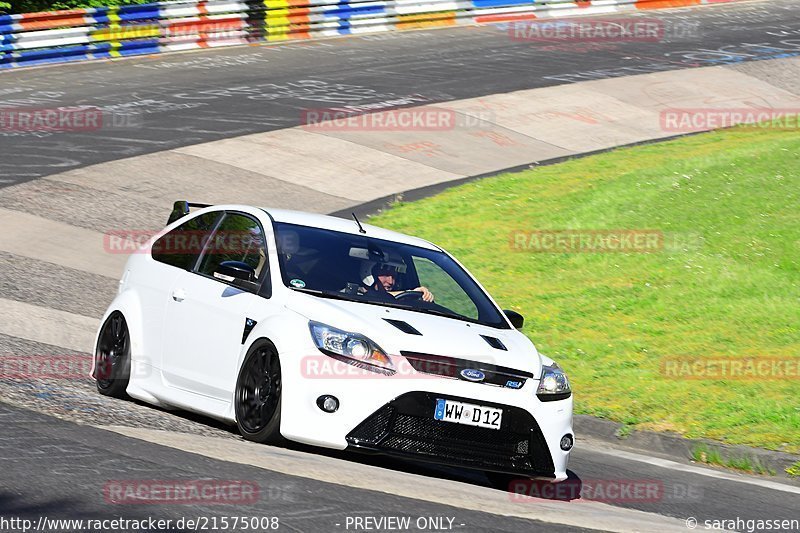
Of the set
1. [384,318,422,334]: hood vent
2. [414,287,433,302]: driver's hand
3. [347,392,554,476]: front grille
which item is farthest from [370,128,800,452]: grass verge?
[384,318,422,334]: hood vent

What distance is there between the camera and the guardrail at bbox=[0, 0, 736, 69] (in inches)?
1047

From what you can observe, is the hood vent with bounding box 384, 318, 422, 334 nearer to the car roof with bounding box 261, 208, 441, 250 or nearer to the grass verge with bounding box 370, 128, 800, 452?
the car roof with bounding box 261, 208, 441, 250

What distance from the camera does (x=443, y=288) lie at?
8.73 meters

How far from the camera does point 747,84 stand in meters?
28.2

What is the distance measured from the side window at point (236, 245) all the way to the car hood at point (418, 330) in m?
0.76

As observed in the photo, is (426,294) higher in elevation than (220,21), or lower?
lower

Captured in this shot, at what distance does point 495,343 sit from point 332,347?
1145 mm

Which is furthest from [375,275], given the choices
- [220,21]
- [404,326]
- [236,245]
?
[220,21]

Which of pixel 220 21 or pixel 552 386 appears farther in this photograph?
pixel 220 21

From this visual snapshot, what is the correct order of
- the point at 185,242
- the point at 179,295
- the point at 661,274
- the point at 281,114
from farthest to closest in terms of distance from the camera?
the point at 281,114
the point at 661,274
the point at 185,242
the point at 179,295

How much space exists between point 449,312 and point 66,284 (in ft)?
22.3

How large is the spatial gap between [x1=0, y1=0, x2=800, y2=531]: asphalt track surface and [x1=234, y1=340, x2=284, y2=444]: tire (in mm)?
222

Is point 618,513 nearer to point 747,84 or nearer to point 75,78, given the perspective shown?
point 75,78

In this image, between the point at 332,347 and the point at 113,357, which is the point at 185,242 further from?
the point at 332,347
